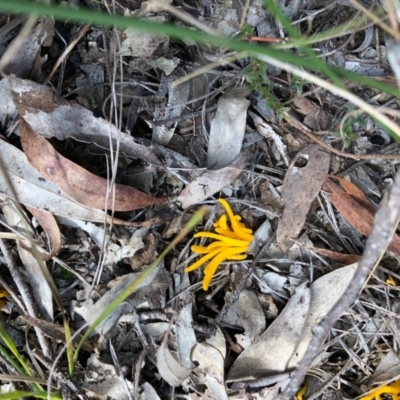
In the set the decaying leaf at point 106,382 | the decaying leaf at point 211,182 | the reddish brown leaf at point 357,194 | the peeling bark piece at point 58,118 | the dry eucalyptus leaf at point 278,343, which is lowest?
the decaying leaf at point 106,382

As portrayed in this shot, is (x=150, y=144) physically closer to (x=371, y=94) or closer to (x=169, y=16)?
(x=169, y=16)

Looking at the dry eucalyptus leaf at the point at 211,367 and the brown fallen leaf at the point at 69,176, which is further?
the dry eucalyptus leaf at the point at 211,367

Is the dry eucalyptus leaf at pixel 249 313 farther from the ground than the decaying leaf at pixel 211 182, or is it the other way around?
the decaying leaf at pixel 211 182

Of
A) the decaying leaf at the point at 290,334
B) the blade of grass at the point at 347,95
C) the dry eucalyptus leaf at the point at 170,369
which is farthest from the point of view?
the decaying leaf at the point at 290,334

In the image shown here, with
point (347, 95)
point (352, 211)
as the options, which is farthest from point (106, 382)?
point (347, 95)

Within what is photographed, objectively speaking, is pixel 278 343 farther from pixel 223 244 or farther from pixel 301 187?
pixel 301 187

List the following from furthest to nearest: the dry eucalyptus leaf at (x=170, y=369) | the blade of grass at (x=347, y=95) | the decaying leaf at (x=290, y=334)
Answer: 1. the decaying leaf at (x=290, y=334)
2. the dry eucalyptus leaf at (x=170, y=369)
3. the blade of grass at (x=347, y=95)

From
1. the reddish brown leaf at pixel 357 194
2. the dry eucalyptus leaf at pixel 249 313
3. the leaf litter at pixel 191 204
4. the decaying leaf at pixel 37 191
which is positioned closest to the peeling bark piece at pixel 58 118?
the leaf litter at pixel 191 204

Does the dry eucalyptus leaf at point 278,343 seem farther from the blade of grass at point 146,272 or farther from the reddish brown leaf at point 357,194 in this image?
the blade of grass at point 146,272
